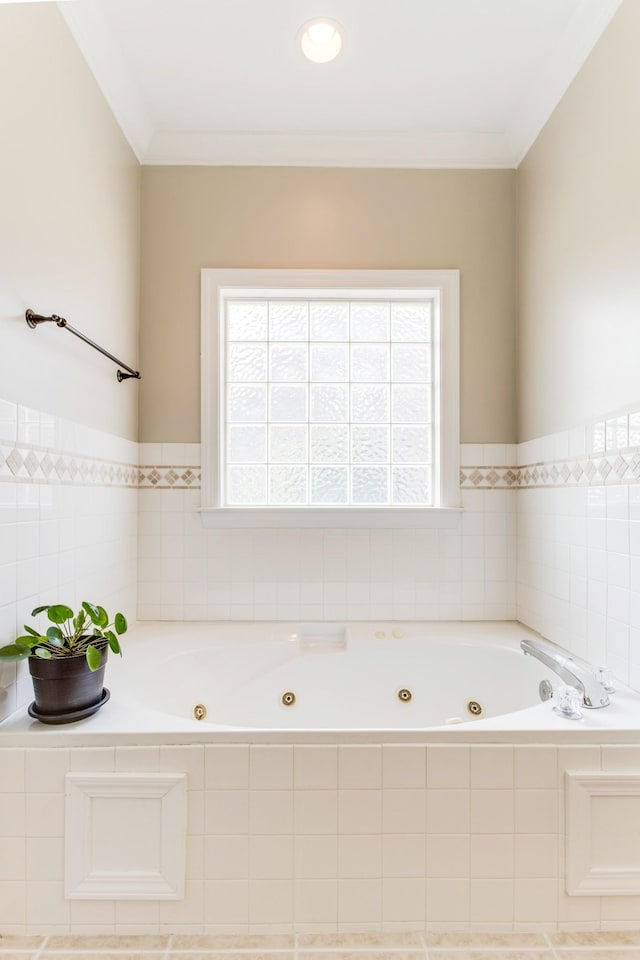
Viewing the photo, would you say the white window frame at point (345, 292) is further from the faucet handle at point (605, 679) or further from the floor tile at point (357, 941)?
the floor tile at point (357, 941)

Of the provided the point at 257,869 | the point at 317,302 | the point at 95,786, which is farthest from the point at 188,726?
the point at 317,302

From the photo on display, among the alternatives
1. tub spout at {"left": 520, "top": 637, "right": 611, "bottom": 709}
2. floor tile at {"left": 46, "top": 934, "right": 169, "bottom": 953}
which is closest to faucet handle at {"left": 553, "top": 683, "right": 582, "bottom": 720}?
tub spout at {"left": 520, "top": 637, "right": 611, "bottom": 709}

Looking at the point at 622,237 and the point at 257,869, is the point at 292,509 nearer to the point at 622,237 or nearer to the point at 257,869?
the point at 257,869

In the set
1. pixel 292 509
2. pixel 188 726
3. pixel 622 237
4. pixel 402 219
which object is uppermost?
pixel 402 219

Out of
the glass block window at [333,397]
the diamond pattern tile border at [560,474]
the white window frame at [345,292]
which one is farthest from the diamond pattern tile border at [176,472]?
the glass block window at [333,397]

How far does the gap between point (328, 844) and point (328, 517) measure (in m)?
1.24

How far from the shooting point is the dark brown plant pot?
3.89 ft

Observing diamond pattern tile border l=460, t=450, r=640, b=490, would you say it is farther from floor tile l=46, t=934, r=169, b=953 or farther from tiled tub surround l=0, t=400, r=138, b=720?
floor tile l=46, t=934, r=169, b=953

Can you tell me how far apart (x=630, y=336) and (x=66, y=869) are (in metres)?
2.03

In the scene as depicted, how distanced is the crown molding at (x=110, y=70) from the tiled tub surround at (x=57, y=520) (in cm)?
125

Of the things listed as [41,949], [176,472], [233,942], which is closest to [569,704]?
[233,942]

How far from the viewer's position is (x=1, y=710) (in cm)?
123

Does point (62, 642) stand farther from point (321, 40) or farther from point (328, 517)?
point (321, 40)

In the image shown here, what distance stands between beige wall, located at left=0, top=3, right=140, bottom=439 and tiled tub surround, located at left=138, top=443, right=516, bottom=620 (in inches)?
16.1
